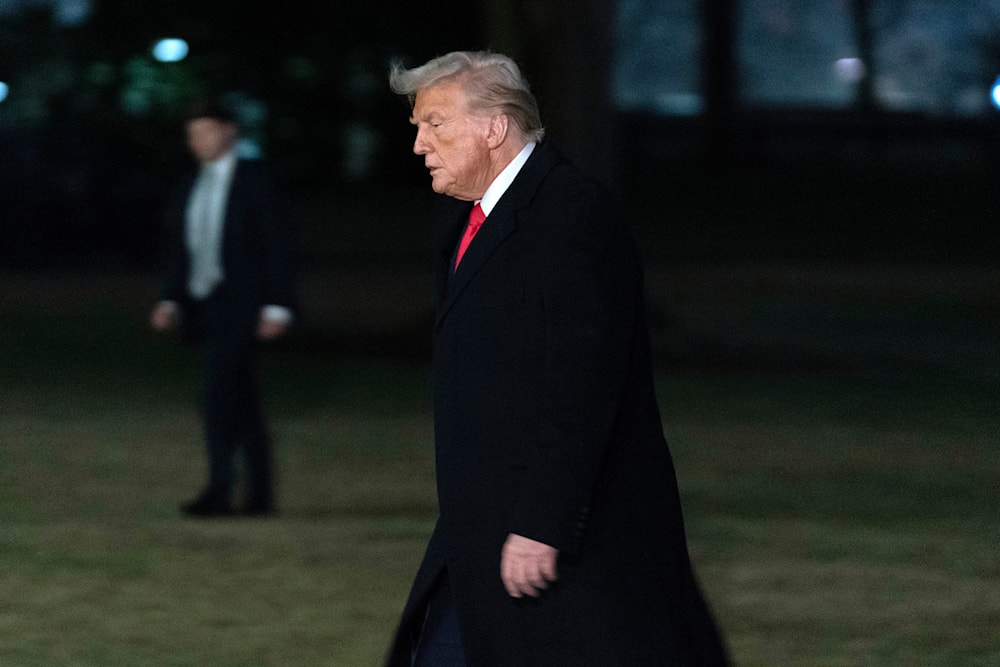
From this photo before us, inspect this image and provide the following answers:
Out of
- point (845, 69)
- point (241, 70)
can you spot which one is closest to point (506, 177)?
point (241, 70)

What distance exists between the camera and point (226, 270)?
26.5 ft

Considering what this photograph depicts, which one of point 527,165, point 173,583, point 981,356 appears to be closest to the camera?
point 527,165

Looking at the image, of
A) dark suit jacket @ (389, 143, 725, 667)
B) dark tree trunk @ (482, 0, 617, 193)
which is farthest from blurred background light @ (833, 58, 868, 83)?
dark suit jacket @ (389, 143, 725, 667)

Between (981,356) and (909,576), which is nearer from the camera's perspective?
(909,576)

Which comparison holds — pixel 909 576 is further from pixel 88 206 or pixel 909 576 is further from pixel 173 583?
pixel 88 206

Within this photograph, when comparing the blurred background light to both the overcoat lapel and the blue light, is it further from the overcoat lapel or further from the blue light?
the overcoat lapel

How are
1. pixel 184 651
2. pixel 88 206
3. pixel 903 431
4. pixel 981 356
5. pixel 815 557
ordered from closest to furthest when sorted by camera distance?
pixel 184 651 → pixel 815 557 → pixel 903 431 → pixel 981 356 → pixel 88 206

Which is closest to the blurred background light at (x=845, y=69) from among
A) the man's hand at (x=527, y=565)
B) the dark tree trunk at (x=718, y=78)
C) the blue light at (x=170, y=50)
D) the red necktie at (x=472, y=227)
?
the dark tree trunk at (x=718, y=78)

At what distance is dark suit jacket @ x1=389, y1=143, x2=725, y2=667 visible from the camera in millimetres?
3703

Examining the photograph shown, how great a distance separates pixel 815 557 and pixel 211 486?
247 centimetres

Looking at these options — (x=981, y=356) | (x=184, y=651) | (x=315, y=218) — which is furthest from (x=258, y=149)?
(x=184, y=651)

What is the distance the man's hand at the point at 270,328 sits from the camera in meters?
7.90

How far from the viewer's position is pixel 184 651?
247 inches

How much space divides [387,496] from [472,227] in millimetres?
5543
